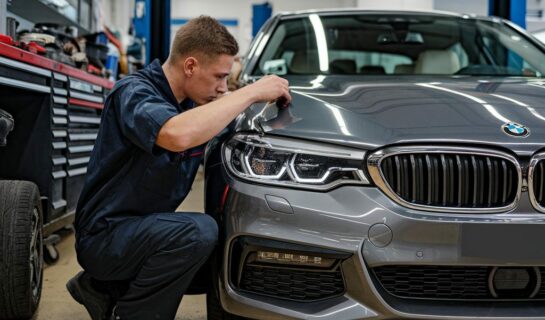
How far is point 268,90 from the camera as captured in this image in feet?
5.21

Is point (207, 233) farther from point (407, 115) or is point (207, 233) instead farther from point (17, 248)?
point (17, 248)

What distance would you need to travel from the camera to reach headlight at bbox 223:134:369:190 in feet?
4.62

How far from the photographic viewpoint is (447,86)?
72.5 inches

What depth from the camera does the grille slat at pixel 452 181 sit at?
4.56 ft

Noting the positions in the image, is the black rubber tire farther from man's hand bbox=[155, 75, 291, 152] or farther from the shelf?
man's hand bbox=[155, 75, 291, 152]

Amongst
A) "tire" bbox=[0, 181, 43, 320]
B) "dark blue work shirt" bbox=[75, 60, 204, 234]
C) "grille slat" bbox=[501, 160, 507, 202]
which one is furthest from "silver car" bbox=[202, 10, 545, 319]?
"tire" bbox=[0, 181, 43, 320]

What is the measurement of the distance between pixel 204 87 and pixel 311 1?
1453cm

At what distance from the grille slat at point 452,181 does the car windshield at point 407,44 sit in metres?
1.13

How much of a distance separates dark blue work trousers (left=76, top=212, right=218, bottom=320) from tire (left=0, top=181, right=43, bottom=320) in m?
0.37

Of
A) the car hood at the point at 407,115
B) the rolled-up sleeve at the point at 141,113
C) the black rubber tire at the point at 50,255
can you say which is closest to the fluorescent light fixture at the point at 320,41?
the car hood at the point at 407,115

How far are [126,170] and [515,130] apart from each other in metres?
1.00

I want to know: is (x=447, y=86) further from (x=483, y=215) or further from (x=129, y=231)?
(x=129, y=231)

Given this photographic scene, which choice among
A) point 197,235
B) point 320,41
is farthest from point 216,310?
point 320,41

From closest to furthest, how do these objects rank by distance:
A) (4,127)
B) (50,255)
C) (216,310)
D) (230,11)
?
(216,310) → (4,127) → (50,255) → (230,11)
